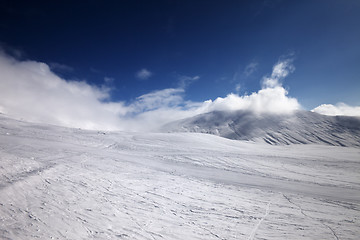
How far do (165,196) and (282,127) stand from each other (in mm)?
147811

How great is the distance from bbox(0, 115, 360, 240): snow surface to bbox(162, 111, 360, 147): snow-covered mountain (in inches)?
4487

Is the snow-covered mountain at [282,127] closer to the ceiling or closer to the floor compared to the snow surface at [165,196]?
closer to the ceiling

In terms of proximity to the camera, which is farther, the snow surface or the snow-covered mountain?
the snow-covered mountain

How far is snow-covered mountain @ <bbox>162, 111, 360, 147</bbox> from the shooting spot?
11319 cm

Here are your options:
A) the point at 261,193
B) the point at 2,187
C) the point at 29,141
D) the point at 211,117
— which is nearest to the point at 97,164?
the point at 2,187

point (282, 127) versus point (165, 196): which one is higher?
point (282, 127)

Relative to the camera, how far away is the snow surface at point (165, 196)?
6184 millimetres

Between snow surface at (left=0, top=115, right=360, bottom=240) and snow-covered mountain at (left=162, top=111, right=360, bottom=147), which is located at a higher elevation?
snow-covered mountain at (left=162, top=111, right=360, bottom=147)

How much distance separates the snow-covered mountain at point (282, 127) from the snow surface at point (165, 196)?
114 metres

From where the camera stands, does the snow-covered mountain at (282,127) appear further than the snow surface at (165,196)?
Yes

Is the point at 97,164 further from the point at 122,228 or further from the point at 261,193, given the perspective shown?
the point at 261,193

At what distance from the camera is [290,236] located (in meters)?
6.39

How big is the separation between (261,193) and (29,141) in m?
22.2

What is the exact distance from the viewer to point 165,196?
886 centimetres
